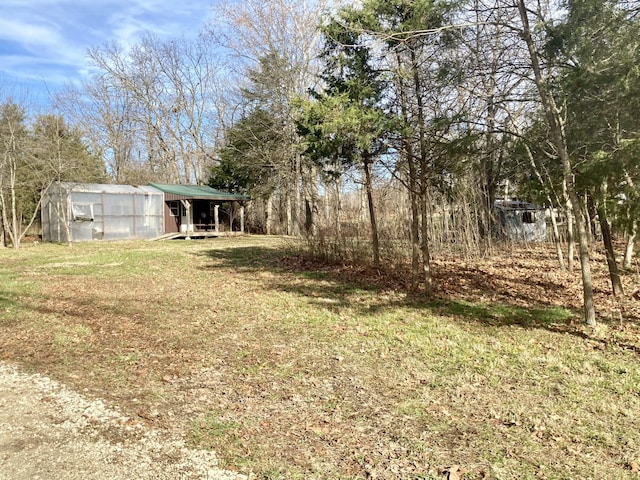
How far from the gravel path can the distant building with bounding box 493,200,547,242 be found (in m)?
19.4

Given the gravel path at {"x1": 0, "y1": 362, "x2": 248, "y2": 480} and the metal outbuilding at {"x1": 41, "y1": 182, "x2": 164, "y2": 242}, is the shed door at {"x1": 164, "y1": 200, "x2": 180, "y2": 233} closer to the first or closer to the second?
the metal outbuilding at {"x1": 41, "y1": 182, "x2": 164, "y2": 242}

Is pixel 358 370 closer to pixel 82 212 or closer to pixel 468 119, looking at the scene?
pixel 468 119

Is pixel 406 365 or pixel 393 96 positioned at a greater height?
pixel 393 96

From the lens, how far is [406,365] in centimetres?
488

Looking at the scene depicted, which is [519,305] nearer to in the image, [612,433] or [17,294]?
[612,433]

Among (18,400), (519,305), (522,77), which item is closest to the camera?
(18,400)

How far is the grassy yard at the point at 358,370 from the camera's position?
3049mm

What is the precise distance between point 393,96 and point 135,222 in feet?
62.8

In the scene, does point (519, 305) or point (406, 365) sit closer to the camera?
point (406, 365)

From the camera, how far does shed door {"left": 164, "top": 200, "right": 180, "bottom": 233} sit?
25216 millimetres

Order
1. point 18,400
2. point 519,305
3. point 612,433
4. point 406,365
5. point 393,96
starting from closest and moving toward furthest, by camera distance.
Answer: point 612,433
point 18,400
point 406,365
point 519,305
point 393,96

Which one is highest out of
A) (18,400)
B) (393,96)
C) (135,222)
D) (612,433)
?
(393,96)

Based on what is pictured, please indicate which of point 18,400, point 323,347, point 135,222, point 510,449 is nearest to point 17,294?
point 18,400

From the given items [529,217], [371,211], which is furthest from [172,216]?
[529,217]
